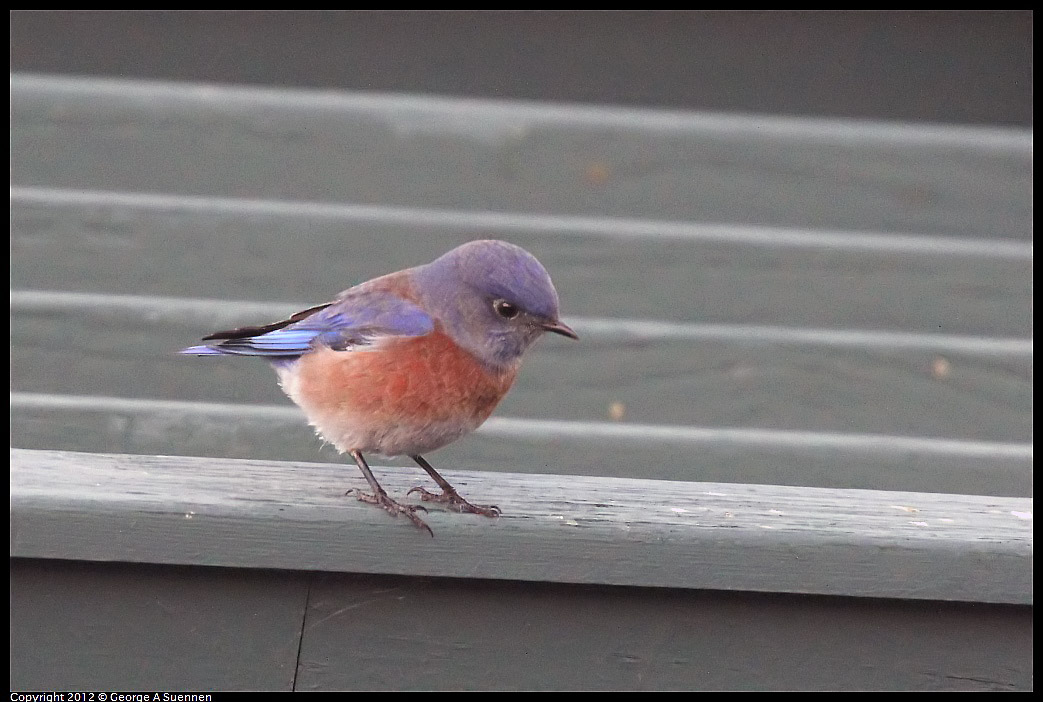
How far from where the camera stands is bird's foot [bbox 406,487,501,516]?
1.71 m

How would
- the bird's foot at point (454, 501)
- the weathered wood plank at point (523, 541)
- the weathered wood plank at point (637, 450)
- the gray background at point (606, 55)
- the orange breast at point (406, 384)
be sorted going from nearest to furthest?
the weathered wood plank at point (523, 541)
the bird's foot at point (454, 501)
the orange breast at point (406, 384)
the weathered wood plank at point (637, 450)
the gray background at point (606, 55)

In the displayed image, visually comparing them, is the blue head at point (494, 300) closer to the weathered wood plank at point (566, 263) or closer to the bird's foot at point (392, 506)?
the bird's foot at point (392, 506)

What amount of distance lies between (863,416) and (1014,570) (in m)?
1.98

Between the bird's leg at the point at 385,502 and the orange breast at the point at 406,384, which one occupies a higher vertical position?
the orange breast at the point at 406,384

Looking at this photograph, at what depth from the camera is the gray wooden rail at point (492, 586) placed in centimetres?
162

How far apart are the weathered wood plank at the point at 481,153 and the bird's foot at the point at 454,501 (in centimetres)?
189

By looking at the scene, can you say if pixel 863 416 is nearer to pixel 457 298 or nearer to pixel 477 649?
pixel 457 298

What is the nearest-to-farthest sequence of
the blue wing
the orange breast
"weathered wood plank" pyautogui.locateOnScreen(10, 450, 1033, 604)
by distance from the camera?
"weathered wood plank" pyautogui.locateOnScreen(10, 450, 1033, 604) < the orange breast < the blue wing

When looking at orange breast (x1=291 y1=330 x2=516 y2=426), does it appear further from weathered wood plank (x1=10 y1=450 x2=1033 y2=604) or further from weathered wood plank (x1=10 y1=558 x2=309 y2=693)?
weathered wood plank (x1=10 y1=558 x2=309 y2=693)

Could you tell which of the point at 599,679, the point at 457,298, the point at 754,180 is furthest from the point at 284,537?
the point at 754,180

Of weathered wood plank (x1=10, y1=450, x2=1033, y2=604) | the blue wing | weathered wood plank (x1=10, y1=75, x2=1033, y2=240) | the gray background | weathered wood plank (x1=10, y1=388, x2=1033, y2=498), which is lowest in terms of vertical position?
weathered wood plank (x1=10, y1=450, x2=1033, y2=604)

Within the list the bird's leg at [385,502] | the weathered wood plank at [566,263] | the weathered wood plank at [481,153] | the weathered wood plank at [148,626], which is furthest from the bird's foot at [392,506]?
the weathered wood plank at [481,153]

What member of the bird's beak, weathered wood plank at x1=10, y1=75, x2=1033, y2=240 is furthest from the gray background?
the bird's beak

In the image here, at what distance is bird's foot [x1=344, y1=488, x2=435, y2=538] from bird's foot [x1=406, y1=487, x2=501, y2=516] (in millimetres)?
45
